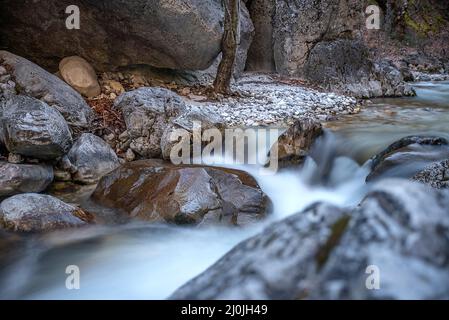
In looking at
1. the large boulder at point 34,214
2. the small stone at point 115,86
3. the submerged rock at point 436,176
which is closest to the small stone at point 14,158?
the large boulder at point 34,214

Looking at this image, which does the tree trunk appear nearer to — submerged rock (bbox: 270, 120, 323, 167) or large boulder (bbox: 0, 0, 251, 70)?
large boulder (bbox: 0, 0, 251, 70)

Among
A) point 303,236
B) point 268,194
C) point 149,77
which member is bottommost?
point 268,194

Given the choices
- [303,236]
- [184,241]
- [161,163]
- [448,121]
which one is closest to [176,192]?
[184,241]

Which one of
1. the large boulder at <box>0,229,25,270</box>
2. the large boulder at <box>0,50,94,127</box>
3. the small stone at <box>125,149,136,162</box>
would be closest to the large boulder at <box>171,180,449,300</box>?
the large boulder at <box>0,229,25,270</box>

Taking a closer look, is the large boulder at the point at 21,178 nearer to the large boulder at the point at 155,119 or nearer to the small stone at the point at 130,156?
the small stone at the point at 130,156

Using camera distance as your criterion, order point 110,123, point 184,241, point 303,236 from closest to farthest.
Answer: point 303,236 < point 184,241 < point 110,123

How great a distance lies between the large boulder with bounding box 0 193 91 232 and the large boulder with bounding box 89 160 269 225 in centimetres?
67

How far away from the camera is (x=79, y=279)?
3461mm

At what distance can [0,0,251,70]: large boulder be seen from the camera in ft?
22.8

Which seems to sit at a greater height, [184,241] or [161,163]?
[161,163]

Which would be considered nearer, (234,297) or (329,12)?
(234,297)

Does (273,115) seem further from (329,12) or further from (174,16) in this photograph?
(329,12)

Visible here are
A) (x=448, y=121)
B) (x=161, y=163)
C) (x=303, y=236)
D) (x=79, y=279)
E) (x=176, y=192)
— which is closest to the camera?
(x=303, y=236)

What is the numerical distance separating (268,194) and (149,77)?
4.51 metres
